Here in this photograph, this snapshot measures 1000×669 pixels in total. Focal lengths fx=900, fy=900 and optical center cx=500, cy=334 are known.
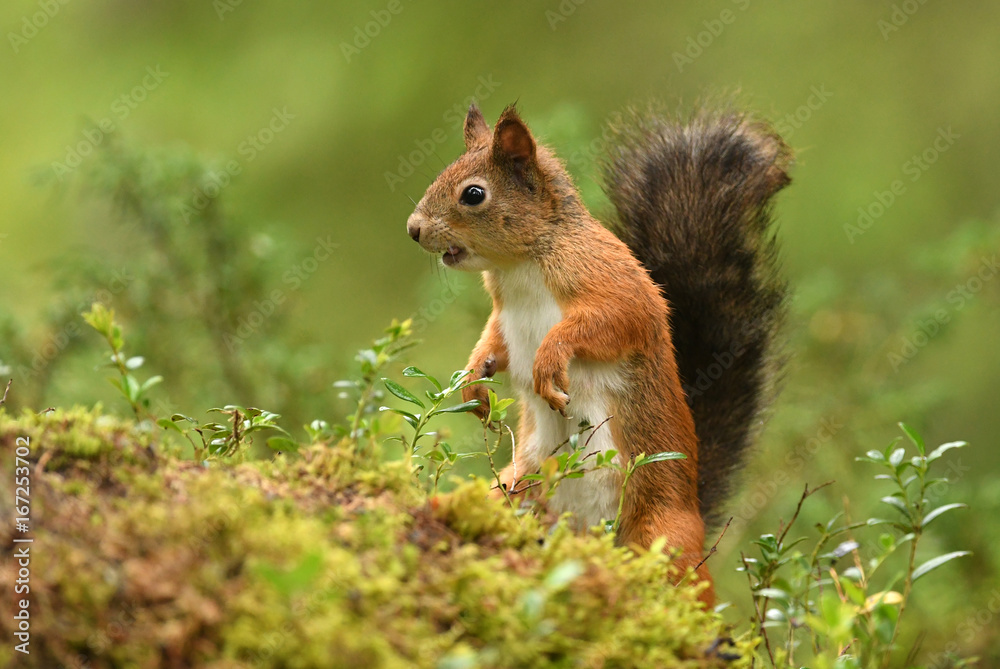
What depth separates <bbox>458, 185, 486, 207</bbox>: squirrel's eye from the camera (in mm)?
1809

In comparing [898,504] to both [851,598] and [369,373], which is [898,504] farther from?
[369,373]

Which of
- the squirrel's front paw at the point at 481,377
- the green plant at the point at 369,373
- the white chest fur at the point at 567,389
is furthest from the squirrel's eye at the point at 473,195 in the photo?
the green plant at the point at 369,373

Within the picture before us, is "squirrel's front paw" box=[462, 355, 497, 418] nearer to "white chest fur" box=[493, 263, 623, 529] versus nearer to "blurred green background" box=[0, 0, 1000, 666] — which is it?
"white chest fur" box=[493, 263, 623, 529]

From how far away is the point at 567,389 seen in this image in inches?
64.9

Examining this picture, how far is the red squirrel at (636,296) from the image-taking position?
5.45 feet

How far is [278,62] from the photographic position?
4.33 metres

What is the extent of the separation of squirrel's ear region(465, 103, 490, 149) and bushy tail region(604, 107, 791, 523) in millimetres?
355

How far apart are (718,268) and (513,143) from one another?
1.79 feet

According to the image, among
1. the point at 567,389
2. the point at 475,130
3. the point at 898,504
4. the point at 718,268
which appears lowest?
the point at 898,504

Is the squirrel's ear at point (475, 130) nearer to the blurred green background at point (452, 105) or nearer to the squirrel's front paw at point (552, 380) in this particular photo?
the squirrel's front paw at point (552, 380)

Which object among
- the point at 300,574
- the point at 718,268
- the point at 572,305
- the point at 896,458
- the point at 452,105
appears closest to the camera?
the point at 300,574

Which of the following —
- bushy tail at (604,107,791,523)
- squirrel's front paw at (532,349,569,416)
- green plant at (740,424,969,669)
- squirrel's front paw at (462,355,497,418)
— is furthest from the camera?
bushy tail at (604,107,791,523)

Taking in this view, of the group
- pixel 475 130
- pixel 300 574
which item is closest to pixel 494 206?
pixel 475 130

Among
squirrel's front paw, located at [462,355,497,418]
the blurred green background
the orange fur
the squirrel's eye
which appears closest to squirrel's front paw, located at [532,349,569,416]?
the orange fur
